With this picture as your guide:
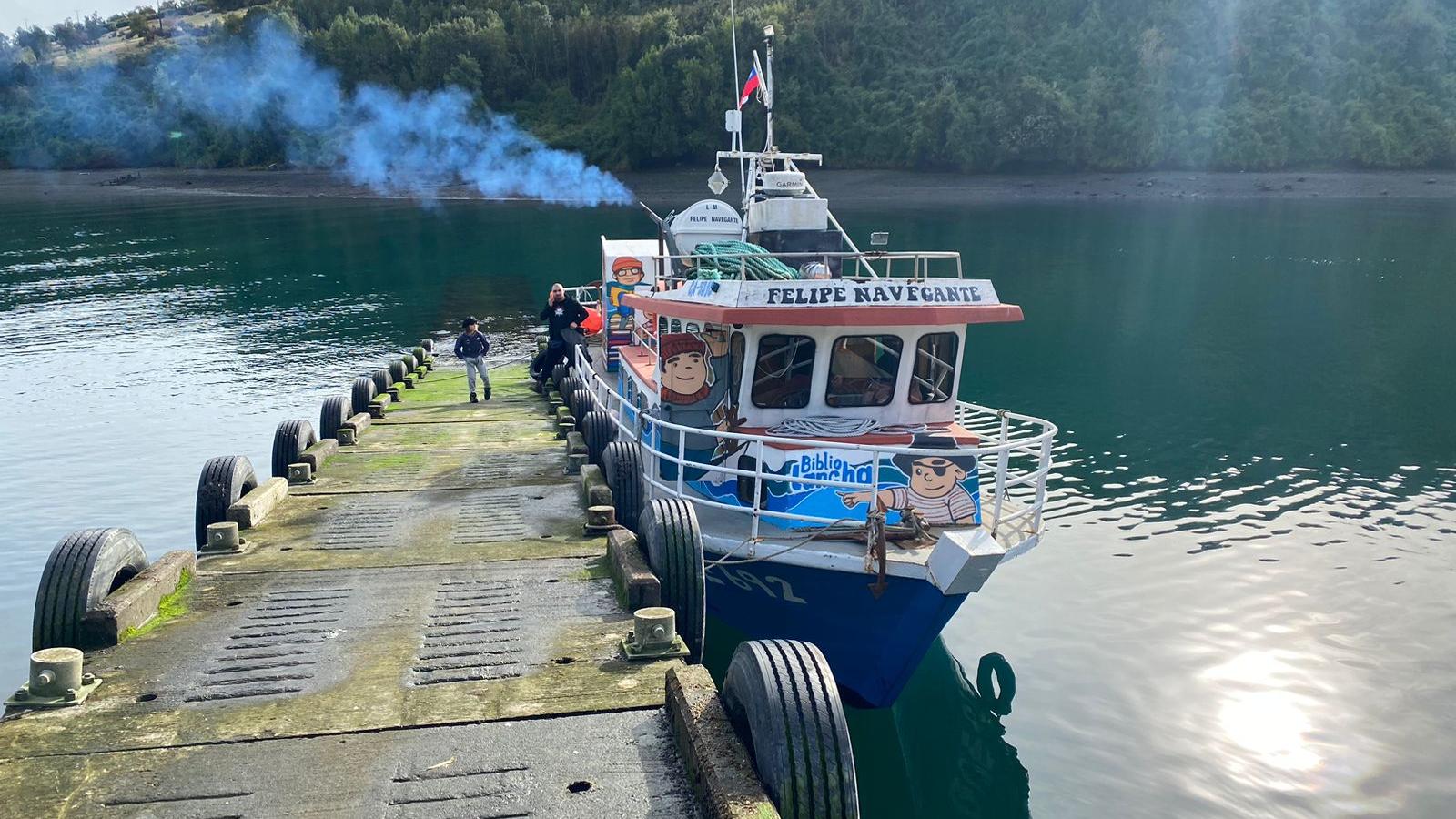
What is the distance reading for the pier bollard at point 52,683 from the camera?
757 cm

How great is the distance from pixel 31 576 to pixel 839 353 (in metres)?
13.1

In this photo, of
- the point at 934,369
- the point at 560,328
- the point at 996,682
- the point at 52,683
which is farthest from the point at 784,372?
the point at 560,328

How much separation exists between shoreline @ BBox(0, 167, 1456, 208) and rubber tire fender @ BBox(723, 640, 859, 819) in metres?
68.0

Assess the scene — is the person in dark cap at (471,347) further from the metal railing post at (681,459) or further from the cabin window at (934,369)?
the cabin window at (934,369)

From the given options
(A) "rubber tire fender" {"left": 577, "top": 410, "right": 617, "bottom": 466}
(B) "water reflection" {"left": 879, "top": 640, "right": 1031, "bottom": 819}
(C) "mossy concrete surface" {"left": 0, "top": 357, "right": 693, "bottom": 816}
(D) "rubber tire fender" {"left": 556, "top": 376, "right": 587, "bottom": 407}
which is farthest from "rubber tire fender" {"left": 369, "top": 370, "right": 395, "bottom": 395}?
(B) "water reflection" {"left": 879, "top": 640, "right": 1031, "bottom": 819}

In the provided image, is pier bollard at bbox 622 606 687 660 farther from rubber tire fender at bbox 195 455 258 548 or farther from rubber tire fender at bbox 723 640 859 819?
rubber tire fender at bbox 195 455 258 548

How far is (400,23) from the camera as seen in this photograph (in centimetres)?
6825

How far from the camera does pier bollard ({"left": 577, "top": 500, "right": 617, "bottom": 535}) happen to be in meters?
11.8

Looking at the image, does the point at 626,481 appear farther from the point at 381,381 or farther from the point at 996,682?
the point at 381,381

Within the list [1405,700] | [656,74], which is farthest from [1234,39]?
[1405,700]

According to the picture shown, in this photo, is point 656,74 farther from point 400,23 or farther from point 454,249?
point 454,249

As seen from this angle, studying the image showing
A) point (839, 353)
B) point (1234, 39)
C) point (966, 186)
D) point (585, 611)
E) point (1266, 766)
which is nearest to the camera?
point (585, 611)

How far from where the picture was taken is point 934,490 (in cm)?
1196

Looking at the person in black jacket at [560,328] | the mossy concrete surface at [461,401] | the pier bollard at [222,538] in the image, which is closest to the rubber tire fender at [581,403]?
the mossy concrete surface at [461,401]
